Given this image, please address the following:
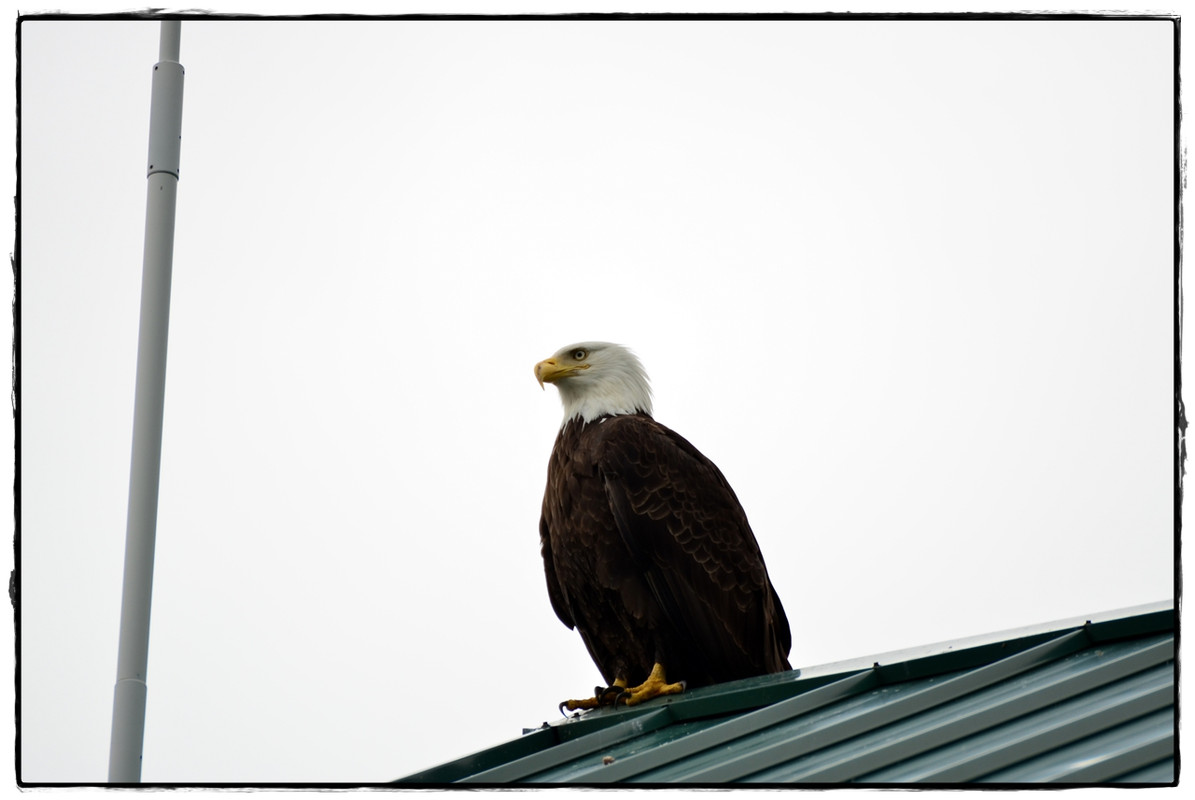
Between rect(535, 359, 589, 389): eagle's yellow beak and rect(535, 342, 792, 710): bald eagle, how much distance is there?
0.72 meters

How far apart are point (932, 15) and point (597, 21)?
903 mm

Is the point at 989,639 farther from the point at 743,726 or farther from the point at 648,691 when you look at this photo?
the point at 648,691

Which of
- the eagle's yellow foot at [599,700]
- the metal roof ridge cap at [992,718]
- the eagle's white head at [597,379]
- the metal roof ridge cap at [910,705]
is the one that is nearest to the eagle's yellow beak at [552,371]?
the eagle's white head at [597,379]

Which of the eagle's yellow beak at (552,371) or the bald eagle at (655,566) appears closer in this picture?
the bald eagle at (655,566)

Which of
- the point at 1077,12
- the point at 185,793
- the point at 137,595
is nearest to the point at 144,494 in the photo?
the point at 137,595

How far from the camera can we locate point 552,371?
673cm

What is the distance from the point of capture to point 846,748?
10.3ft

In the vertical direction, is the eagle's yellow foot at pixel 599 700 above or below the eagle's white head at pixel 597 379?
below

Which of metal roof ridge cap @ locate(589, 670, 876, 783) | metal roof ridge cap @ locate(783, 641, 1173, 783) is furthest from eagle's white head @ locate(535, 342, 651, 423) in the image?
metal roof ridge cap @ locate(783, 641, 1173, 783)

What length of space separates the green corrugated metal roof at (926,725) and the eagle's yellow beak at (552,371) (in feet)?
8.50

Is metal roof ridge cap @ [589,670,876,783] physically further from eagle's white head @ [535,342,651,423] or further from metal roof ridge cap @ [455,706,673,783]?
eagle's white head @ [535,342,651,423]

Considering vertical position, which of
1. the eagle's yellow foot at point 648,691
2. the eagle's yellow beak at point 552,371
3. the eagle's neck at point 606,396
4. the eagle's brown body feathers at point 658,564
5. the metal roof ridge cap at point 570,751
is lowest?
the metal roof ridge cap at point 570,751

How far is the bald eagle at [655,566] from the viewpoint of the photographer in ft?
18.1

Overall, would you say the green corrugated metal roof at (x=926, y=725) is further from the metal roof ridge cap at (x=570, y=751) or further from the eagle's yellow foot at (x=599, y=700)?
the eagle's yellow foot at (x=599, y=700)
